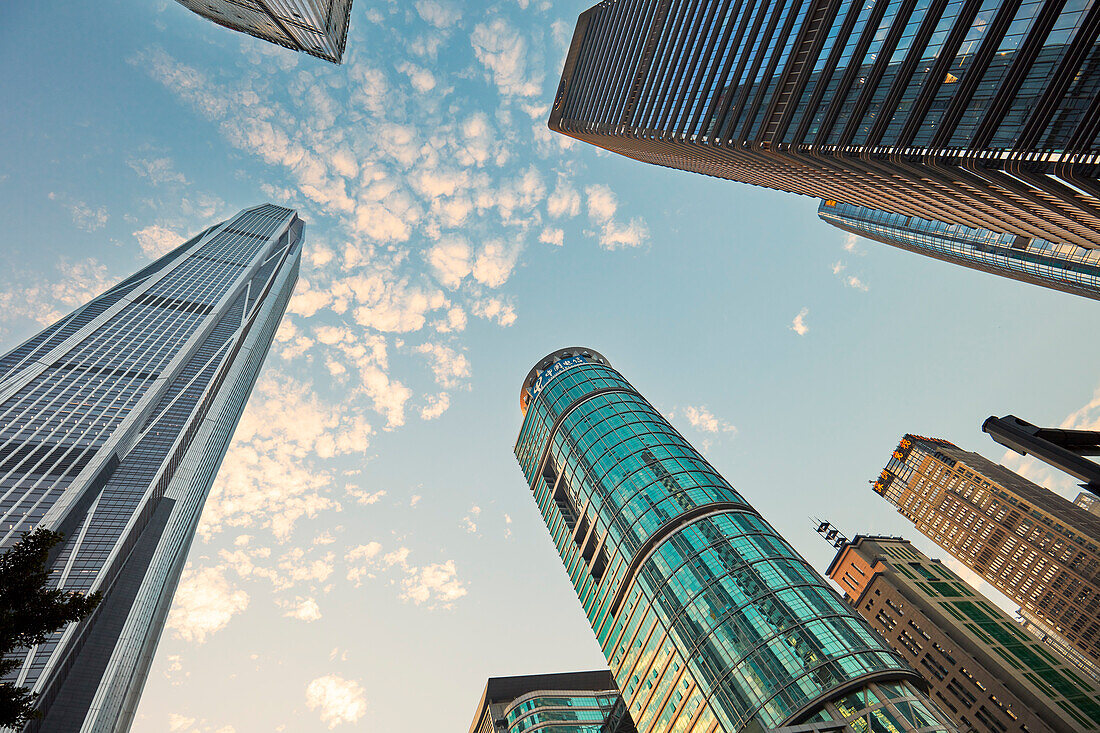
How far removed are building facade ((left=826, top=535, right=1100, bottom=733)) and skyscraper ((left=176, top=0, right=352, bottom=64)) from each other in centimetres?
16912

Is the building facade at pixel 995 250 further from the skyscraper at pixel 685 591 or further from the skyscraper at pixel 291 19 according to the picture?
the skyscraper at pixel 291 19

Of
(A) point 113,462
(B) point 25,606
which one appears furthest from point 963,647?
(A) point 113,462

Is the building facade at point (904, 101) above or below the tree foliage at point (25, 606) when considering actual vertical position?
above

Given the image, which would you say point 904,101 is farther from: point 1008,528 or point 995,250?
point 1008,528

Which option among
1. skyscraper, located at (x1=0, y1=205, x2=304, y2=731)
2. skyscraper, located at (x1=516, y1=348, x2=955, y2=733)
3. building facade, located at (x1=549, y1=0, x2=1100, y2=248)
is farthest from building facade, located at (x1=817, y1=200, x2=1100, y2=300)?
skyscraper, located at (x1=0, y1=205, x2=304, y2=731)

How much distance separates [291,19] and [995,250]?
163028 millimetres

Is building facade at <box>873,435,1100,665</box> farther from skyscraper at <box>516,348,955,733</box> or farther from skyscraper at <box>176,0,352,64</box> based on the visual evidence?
skyscraper at <box>176,0,352,64</box>

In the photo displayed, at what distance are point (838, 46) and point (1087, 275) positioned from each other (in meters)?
99.2

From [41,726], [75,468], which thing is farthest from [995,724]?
[75,468]

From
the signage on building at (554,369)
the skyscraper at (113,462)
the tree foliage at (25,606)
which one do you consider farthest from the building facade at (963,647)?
the skyscraper at (113,462)

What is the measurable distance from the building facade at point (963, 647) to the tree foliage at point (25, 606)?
5281 inches

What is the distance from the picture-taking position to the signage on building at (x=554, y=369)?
113 meters

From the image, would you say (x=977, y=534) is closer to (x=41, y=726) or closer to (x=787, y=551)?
(x=787, y=551)

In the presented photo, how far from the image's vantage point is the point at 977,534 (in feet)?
469
